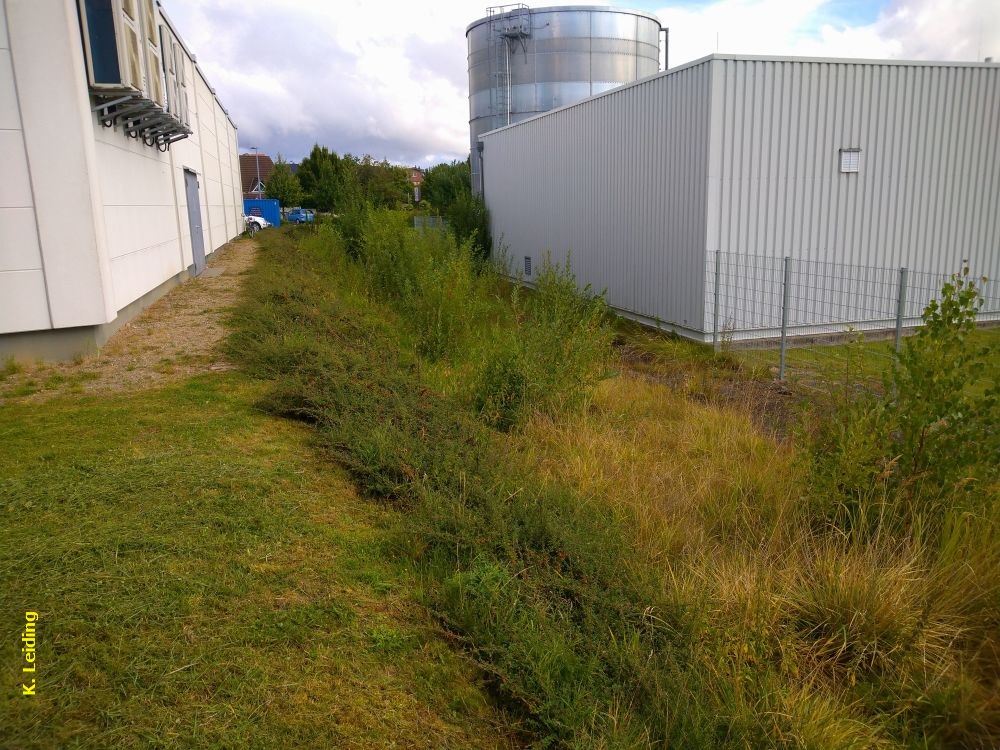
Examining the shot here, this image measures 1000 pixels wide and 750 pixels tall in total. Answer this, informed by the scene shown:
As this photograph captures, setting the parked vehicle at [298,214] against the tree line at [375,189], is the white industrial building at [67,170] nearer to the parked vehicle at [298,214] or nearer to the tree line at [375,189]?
the tree line at [375,189]

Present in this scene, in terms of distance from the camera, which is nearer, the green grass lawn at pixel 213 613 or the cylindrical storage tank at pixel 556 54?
the green grass lawn at pixel 213 613

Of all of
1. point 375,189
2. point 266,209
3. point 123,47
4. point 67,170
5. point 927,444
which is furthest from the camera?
point 266,209

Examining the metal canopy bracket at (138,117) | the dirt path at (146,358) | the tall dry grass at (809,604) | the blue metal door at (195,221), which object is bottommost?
the tall dry grass at (809,604)

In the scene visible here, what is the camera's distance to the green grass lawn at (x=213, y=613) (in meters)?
2.48

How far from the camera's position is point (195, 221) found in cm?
1720

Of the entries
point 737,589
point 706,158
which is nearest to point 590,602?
point 737,589

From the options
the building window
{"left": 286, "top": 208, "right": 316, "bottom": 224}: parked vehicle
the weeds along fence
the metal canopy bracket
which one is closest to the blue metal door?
the metal canopy bracket

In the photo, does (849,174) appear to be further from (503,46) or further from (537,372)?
(503,46)

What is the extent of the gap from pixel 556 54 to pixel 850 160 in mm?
16987

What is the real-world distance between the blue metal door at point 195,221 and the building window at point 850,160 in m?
13.2

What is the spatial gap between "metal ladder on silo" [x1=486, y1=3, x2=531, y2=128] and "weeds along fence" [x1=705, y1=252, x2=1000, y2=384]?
17545mm

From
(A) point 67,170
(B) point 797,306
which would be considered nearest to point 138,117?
(A) point 67,170

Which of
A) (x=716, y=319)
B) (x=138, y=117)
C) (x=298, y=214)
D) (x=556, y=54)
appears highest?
(x=556, y=54)

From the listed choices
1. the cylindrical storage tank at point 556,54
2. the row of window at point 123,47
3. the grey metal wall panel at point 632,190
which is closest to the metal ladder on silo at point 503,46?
the cylindrical storage tank at point 556,54
